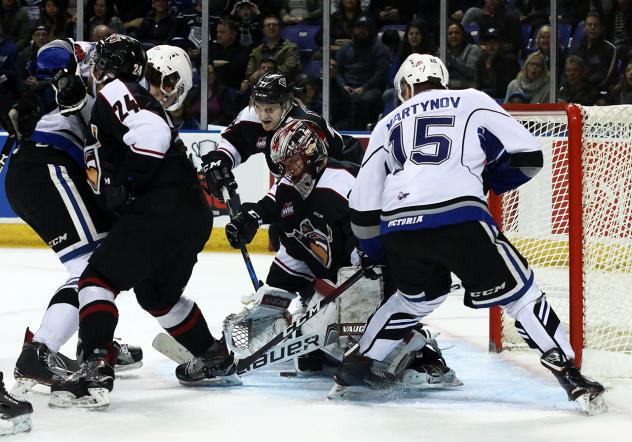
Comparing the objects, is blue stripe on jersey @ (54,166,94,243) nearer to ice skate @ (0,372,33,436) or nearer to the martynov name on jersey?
ice skate @ (0,372,33,436)

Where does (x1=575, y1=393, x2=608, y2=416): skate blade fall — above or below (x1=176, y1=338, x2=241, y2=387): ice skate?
above

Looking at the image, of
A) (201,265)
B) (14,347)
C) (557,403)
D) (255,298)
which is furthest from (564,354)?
(201,265)

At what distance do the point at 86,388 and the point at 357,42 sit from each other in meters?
5.21

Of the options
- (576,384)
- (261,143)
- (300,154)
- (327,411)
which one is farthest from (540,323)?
(261,143)

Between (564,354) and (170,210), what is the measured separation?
121cm

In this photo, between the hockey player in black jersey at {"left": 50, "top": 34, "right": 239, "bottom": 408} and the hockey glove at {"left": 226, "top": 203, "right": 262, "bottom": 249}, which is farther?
the hockey glove at {"left": 226, "top": 203, "right": 262, "bottom": 249}

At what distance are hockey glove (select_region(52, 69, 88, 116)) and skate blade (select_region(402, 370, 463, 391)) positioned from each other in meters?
1.32

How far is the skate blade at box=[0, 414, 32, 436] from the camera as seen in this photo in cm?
296

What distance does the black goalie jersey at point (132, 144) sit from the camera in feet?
11.1

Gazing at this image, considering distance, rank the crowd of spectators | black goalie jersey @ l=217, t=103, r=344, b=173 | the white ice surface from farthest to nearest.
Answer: the crowd of spectators
black goalie jersey @ l=217, t=103, r=344, b=173
the white ice surface

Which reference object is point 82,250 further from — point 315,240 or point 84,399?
point 315,240

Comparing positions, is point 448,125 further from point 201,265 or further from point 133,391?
point 201,265

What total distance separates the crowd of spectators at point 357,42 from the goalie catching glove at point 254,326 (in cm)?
391

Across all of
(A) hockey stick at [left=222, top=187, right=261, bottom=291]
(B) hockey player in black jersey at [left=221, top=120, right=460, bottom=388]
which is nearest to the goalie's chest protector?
(B) hockey player in black jersey at [left=221, top=120, right=460, bottom=388]
